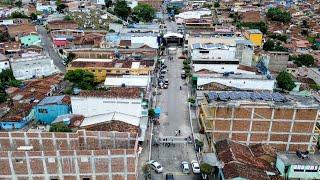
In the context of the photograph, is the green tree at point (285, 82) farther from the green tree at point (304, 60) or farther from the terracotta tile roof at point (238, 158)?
the terracotta tile roof at point (238, 158)

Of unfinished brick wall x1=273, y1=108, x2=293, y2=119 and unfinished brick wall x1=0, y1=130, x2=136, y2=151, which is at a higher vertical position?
unfinished brick wall x1=273, y1=108, x2=293, y2=119

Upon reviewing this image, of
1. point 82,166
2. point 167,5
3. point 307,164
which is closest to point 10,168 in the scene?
point 82,166

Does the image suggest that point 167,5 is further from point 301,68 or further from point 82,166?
point 82,166

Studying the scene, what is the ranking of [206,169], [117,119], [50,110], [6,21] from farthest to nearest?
[6,21] → [50,110] → [117,119] → [206,169]

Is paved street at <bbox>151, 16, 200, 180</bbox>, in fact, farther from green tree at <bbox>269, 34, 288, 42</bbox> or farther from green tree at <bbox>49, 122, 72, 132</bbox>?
green tree at <bbox>269, 34, 288, 42</bbox>

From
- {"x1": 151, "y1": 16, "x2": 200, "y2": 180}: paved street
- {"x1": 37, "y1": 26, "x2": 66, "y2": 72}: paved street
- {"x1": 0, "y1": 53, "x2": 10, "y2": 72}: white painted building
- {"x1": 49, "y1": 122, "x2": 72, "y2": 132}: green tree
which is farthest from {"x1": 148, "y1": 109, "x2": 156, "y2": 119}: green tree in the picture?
{"x1": 0, "y1": 53, "x2": 10, "y2": 72}: white painted building

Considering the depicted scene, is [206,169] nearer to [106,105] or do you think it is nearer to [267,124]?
[267,124]

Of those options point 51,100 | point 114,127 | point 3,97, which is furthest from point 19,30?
point 114,127
